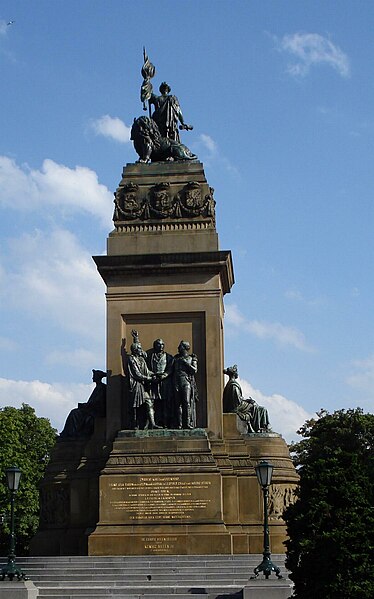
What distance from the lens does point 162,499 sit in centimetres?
3180

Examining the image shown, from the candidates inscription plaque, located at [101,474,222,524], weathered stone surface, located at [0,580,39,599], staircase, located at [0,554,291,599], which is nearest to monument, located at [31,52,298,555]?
inscription plaque, located at [101,474,222,524]

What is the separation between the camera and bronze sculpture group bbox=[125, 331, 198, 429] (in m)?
32.9

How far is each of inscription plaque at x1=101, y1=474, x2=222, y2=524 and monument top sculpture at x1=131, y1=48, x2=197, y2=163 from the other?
463 inches

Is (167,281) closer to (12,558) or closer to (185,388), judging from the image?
(185,388)

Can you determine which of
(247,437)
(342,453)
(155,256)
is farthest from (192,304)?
(342,453)

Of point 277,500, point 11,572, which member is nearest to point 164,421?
point 277,500

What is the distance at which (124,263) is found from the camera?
34.8 m

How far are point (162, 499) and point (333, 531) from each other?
455 inches

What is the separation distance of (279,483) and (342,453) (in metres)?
11.5

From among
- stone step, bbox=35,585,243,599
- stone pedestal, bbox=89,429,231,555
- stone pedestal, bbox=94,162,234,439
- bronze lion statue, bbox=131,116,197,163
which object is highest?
bronze lion statue, bbox=131,116,197,163

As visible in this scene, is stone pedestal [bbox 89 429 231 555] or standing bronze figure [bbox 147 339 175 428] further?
standing bronze figure [bbox 147 339 175 428]

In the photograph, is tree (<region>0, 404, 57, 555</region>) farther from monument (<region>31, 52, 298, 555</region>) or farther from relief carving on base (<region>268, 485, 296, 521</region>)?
relief carving on base (<region>268, 485, 296, 521</region>)

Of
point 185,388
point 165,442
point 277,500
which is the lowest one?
point 277,500

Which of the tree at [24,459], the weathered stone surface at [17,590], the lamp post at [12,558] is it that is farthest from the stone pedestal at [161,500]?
the tree at [24,459]
